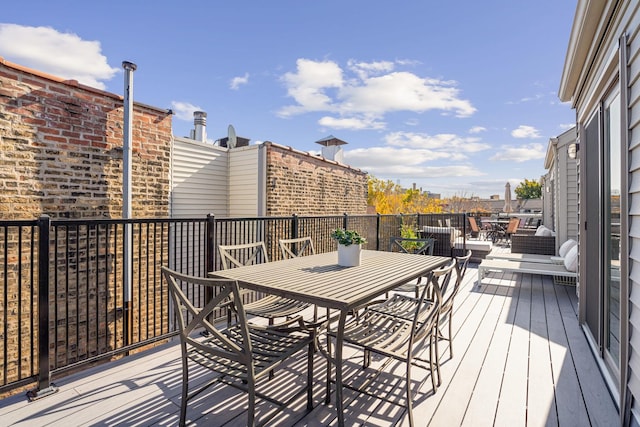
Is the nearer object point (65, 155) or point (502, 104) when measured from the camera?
point (65, 155)

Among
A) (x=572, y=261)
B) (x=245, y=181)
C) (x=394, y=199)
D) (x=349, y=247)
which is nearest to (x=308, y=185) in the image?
(x=245, y=181)

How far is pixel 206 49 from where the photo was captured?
23.5 feet

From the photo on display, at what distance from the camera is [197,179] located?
6.36 metres

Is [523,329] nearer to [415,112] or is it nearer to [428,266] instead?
[428,266]

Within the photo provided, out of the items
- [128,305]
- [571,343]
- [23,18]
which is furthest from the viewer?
[23,18]

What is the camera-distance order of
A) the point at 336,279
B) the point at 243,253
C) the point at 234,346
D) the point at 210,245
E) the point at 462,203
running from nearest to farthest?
the point at 234,346
the point at 336,279
the point at 210,245
the point at 243,253
the point at 462,203

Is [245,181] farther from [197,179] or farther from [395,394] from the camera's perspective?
[395,394]

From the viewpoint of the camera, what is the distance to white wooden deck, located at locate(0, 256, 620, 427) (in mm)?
1836

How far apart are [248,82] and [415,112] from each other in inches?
252

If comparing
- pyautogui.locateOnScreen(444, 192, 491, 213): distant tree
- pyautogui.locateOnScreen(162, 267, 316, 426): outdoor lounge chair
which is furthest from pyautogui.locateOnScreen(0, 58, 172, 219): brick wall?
pyautogui.locateOnScreen(444, 192, 491, 213): distant tree

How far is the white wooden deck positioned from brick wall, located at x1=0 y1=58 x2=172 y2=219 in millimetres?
2268

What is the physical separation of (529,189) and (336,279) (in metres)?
33.2

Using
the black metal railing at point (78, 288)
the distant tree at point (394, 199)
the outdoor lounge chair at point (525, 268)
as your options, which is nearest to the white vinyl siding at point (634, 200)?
the black metal railing at point (78, 288)

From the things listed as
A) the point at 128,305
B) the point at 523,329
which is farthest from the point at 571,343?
the point at 128,305
